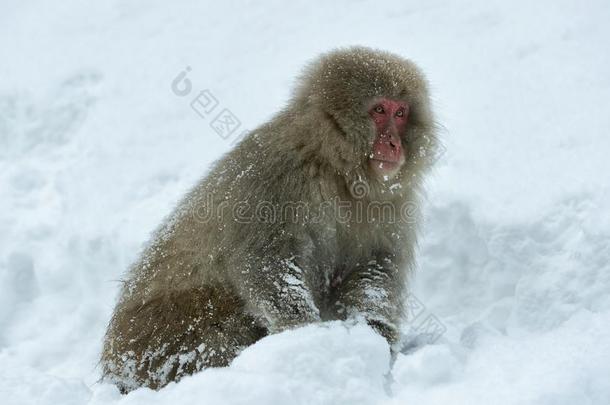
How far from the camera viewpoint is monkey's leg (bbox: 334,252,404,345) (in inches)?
145

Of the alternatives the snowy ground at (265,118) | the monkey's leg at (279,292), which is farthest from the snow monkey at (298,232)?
the snowy ground at (265,118)

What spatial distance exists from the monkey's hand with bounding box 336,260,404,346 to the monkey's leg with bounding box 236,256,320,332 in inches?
12.0

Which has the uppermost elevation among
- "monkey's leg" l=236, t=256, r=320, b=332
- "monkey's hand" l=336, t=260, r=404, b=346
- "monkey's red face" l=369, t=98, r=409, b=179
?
"monkey's red face" l=369, t=98, r=409, b=179

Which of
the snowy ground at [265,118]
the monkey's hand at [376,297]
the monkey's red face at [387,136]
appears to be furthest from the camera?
the monkey's hand at [376,297]

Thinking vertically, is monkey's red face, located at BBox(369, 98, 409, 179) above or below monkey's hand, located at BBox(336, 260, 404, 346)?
above

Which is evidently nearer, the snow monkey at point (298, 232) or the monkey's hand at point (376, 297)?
the snow monkey at point (298, 232)

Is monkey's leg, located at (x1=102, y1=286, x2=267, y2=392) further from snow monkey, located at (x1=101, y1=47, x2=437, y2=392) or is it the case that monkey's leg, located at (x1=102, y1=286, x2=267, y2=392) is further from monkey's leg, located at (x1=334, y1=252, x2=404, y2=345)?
monkey's leg, located at (x1=334, y1=252, x2=404, y2=345)

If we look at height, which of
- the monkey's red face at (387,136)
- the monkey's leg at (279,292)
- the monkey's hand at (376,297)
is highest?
the monkey's red face at (387,136)

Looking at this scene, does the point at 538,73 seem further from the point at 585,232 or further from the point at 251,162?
the point at 251,162

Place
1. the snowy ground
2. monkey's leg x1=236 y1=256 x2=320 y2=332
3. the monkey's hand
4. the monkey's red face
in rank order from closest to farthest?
1. the snowy ground
2. monkey's leg x1=236 y1=256 x2=320 y2=332
3. the monkey's red face
4. the monkey's hand

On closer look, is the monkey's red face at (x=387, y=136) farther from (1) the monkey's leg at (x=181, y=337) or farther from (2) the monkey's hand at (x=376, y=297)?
(1) the monkey's leg at (x=181, y=337)

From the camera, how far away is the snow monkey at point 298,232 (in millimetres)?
3475

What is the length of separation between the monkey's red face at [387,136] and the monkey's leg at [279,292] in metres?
0.59

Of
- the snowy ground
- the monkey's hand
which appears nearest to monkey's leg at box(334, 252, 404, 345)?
the monkey's hand
